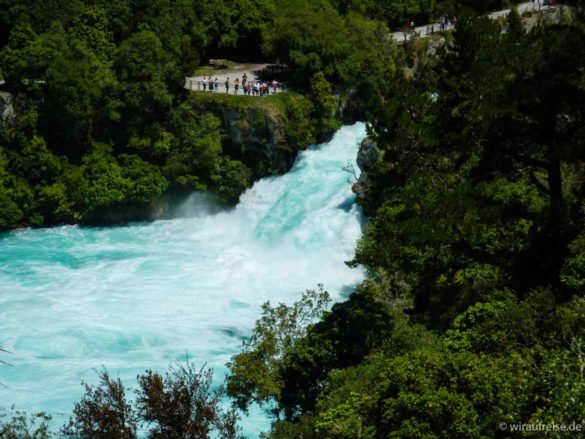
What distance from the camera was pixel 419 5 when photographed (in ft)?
209

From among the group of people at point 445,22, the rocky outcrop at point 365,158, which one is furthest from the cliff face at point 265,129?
the group of people at point 445,22

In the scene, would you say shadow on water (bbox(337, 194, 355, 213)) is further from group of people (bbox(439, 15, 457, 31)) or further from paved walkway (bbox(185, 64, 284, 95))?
group of people (bbox(439, 15, 457, 31))

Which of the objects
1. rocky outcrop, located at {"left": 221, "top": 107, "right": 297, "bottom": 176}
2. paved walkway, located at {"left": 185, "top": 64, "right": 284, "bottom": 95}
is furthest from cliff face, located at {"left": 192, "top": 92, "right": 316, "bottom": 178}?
paved walkway, located at {"left": 185, "top": 64, "right": 284, "bottom": 95}

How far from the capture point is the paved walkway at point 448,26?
59.6 m

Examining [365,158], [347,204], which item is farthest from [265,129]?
[365,158]

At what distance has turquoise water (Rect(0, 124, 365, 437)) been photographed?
99.3 feet

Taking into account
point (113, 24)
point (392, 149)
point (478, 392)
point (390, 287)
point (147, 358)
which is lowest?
point (147, 358)

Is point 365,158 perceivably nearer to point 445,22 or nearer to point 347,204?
point 347,204

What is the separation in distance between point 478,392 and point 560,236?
882 centimetres

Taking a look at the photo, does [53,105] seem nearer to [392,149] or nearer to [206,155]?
[206,155]

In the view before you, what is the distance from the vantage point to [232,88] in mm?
51062

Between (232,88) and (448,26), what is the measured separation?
20506mm

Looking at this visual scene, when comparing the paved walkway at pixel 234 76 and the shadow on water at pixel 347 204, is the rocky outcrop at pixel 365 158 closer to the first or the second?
the shadow on water at pixel 347 204

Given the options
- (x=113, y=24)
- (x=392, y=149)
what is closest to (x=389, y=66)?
(x=113, y=24)
